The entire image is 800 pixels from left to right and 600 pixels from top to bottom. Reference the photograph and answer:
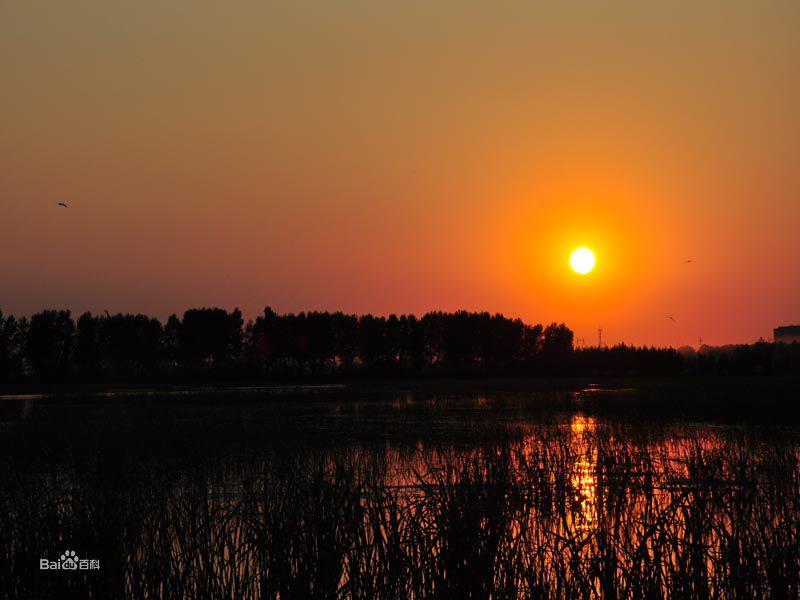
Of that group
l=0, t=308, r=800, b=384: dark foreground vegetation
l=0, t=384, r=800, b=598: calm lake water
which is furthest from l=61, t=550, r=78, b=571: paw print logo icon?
l=0, t=308, r=800, b=384: dark foreground vegetation

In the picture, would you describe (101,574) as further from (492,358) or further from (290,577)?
(492,358)

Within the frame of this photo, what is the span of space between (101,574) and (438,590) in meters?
4.01

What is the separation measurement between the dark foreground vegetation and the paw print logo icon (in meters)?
114

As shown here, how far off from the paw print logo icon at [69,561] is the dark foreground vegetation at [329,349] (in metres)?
114

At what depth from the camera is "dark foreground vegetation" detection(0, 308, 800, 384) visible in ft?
432

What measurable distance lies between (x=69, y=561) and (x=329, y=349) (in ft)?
444

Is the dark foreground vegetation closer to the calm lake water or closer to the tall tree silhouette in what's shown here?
the tall tree silhouette

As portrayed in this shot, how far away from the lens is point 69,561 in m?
9.74

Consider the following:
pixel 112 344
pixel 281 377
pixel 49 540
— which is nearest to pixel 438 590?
pixel 49 540

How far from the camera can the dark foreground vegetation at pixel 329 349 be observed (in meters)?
132

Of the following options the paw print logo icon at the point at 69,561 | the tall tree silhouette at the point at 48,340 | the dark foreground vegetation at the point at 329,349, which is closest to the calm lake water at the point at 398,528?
the paw print logo icon at the point at 69,561

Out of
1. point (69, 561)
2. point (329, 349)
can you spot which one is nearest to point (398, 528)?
point (69, 561)

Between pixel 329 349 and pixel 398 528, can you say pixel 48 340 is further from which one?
pixel 398 528

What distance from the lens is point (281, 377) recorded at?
121312 millimetres
